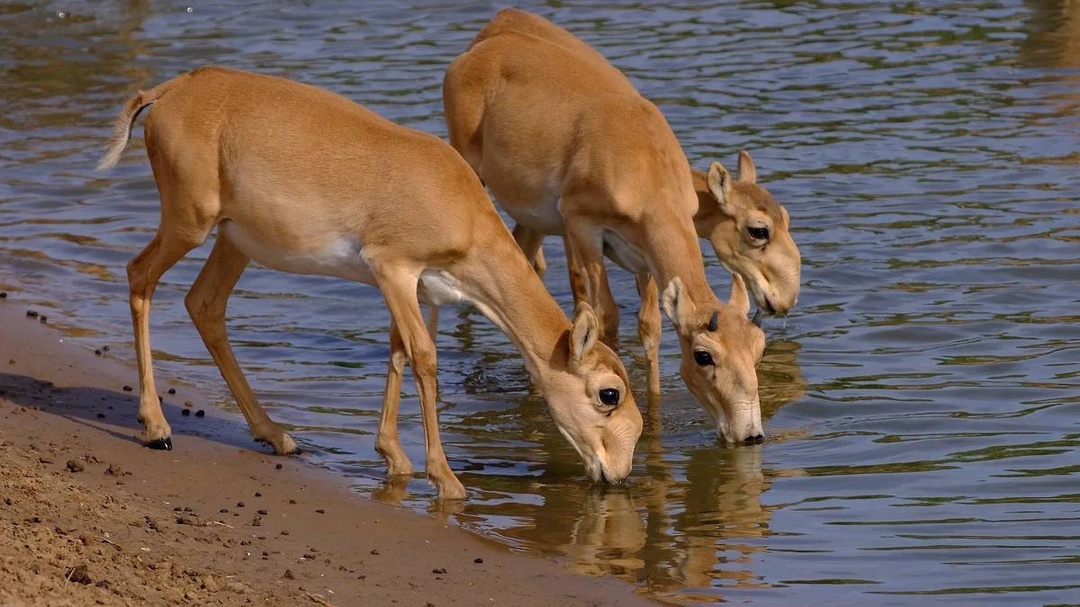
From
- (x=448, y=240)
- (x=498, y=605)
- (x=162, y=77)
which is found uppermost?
(x=448, y=240)

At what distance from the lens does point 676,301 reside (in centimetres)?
1205

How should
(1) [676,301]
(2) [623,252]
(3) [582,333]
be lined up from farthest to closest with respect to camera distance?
(2) [623,252], (1) [676,301], (3) [582,333]

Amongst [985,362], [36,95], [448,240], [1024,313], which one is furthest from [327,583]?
[36,95]

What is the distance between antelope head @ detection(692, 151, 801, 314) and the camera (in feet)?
47.8

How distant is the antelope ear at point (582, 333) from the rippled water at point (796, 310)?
0.93 meters

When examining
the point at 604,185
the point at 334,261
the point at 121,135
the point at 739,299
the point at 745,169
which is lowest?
the point at 745,169

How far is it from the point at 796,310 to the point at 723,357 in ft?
12.1

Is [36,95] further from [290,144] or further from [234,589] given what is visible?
[234,589]

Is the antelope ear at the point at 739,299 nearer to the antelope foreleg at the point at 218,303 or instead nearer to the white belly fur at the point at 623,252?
the white belly fur at the point at 623,252

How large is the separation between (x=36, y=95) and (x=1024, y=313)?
50.9 feet

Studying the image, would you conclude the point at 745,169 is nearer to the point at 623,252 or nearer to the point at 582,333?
the point at 623,252

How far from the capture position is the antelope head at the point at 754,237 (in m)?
14.6

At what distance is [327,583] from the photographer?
829cm

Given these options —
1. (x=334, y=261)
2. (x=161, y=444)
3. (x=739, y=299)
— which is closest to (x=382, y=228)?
(x=334, y=261)
